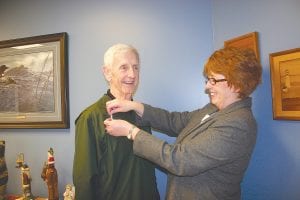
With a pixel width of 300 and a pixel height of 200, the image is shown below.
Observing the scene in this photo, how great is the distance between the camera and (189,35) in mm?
1670

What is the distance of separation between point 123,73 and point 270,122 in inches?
30.1

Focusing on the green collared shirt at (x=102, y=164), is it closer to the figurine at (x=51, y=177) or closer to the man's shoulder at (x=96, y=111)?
the man's shoulder at (x=96, y=111)

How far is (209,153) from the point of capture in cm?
96

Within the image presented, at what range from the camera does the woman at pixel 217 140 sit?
3.22 feet

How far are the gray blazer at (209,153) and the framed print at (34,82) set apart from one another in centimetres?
106

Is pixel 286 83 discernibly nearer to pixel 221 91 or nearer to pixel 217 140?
pixel 221 91

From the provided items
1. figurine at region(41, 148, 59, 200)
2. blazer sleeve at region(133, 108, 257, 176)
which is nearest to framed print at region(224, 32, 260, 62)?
blazer sleeve at region(133, 108, 257, 176)

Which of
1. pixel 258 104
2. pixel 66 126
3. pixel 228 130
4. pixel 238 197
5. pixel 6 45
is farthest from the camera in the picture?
pixel 6 45

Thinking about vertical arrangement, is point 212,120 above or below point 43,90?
below

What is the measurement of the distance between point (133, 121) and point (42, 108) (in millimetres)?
932

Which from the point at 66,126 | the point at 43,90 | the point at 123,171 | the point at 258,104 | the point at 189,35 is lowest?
the point at 123,171

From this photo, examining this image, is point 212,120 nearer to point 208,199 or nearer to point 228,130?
point 228,130

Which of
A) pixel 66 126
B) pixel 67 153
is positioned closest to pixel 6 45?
pixel 66 126

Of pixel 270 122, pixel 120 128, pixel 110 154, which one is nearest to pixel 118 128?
pixel 120 128
